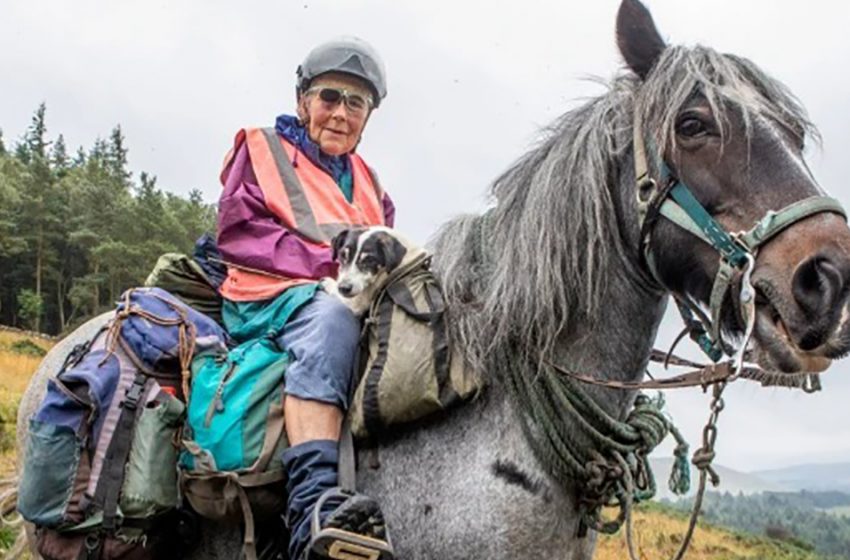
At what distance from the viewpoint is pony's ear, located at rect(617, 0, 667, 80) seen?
3061mm

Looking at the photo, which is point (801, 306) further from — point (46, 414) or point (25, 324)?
point (25, 324)

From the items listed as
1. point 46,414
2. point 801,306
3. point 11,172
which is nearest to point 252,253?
point 46,414

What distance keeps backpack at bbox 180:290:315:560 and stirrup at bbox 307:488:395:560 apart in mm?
392

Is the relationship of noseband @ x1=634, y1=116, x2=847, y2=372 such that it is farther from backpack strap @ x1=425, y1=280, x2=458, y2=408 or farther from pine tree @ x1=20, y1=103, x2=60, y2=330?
pine tree @ x1=20, y1=103, x2=60, y2=330

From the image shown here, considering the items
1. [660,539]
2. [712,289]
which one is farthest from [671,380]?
[660,539]

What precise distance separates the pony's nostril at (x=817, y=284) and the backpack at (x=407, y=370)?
3.85 feet

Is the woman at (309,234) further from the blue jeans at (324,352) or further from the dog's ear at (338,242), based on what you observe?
the dog's ear at (338,242)

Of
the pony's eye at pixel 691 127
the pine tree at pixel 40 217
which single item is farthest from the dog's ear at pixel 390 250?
the pine tree at pixel 40 217

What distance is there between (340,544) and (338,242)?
49.6 inches

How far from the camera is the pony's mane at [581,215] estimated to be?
2885mm

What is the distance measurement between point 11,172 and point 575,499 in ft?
239

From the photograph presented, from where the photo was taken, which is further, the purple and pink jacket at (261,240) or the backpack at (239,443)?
the purple and pink jacket at (261,240)

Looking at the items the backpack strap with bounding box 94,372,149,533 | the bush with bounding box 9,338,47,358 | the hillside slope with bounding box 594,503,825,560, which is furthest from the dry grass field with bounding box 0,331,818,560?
the bush with bounding box 9,338,47,358

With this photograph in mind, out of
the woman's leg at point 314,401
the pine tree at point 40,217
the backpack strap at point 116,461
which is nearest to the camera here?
the woman's leg at point 314,401
